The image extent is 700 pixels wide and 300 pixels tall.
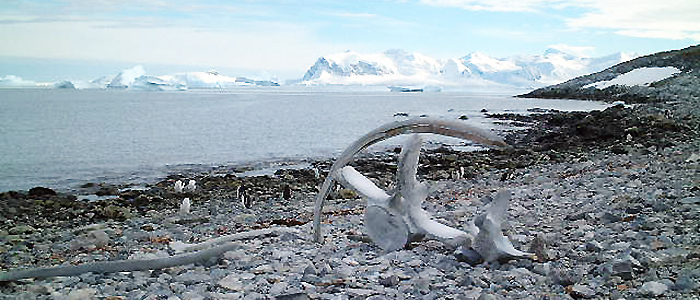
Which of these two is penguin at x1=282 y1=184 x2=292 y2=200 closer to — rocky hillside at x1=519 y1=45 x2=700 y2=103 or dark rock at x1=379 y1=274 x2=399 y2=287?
dark rock at x1=379 y1=274 x2=399 y2=287

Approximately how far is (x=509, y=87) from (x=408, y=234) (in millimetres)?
202130

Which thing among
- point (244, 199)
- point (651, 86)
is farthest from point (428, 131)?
point (651, 86)

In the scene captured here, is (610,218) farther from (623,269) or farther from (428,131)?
(428,131)

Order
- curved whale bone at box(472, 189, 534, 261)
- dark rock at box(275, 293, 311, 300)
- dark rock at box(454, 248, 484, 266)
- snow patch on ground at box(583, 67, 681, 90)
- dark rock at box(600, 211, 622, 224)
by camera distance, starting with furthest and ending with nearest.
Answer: snow patch on ground at box(583, 67, 681, 90) < dark rock at box(600, 211, 622, 224) < dark rock at box(454, 248, 484, 266) < curved whale bone at box(472, 189, 534, 261) < dark rock at box(275, 293, 311, 300)

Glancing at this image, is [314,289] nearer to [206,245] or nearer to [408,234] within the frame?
[408,234]

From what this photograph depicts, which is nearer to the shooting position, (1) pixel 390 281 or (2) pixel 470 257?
(1) pixel 390 281

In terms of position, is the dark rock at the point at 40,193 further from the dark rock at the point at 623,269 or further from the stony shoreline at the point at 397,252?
the dark rock at the point at 623,269

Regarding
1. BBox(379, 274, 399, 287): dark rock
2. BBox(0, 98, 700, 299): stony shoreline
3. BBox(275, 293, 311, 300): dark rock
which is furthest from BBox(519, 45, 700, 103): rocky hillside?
BBox(275, 293, 311, 300): dark rock

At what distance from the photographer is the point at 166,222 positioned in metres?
9.45

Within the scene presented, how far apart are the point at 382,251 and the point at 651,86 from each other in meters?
46.5

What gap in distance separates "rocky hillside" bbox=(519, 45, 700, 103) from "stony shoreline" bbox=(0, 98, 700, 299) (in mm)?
25780

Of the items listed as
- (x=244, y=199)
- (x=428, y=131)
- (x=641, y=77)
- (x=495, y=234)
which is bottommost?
(x=244, y=199)

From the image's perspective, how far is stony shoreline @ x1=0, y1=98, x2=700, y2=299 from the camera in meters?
3.91

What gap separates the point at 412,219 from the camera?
473 cm
